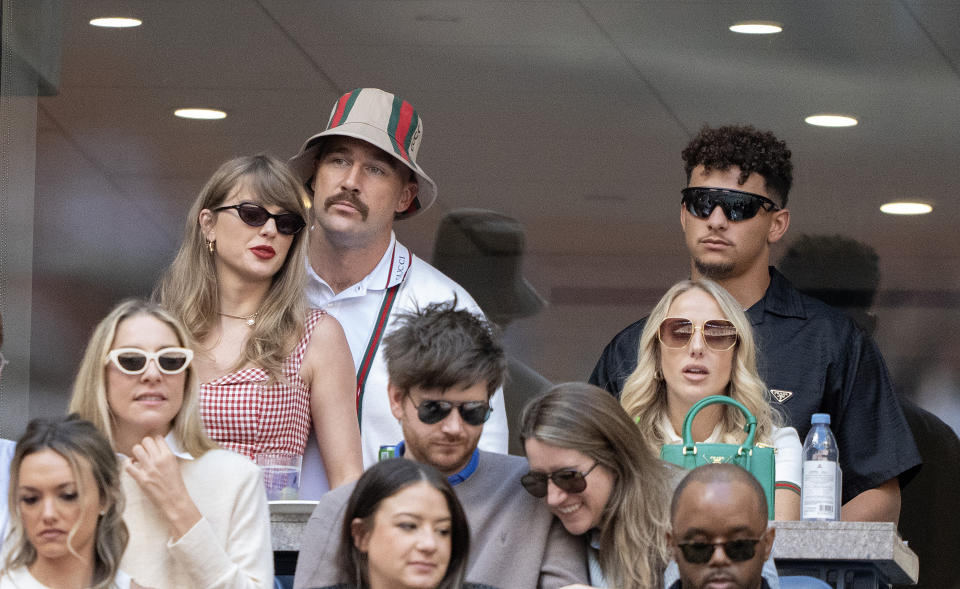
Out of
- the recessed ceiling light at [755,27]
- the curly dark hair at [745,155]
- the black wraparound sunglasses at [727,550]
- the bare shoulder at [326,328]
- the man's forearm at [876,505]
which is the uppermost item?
the recessed ceiling light at [755,27]

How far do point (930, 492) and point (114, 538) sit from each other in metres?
4.48

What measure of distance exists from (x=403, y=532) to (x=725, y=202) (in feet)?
7.44

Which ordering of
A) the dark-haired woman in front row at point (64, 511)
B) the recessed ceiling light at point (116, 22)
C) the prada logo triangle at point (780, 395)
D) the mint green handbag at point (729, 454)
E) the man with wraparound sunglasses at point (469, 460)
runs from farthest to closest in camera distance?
1. the recessed ceiling light at point (116, 22)
2. the prada logo triangle at point (780, 395)
3. the mint green handbag at point (729, 454)
4. the man with wraparound sunglasses at point (469, 460)
5. the dark-haired woman in front row at point (64, 511)

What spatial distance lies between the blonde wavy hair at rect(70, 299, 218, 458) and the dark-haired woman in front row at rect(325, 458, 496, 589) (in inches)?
Answer: 21.2

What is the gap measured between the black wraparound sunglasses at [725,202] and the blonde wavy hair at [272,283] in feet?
4.41

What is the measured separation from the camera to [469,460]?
4664mm

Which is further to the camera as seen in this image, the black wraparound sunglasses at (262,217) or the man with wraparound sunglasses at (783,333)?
the man with wraparound sunglasses at (783,333)

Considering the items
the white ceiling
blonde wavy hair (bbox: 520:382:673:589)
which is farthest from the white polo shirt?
the white ceiling

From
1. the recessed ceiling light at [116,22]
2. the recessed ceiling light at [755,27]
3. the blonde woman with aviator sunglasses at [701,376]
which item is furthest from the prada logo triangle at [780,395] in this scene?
the recessed ceiling light at [116,22]

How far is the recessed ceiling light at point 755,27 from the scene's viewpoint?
7.98 metres

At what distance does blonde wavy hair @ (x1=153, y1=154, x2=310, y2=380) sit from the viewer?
17.5 ft

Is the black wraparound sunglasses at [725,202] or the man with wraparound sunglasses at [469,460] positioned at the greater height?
the black wraparound sunglasses at [725,202]

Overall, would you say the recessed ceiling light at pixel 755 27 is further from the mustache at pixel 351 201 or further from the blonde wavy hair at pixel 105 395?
the blonde wavy hair at pixel 105 395

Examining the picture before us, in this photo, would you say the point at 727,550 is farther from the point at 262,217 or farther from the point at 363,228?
the point at 363,228
